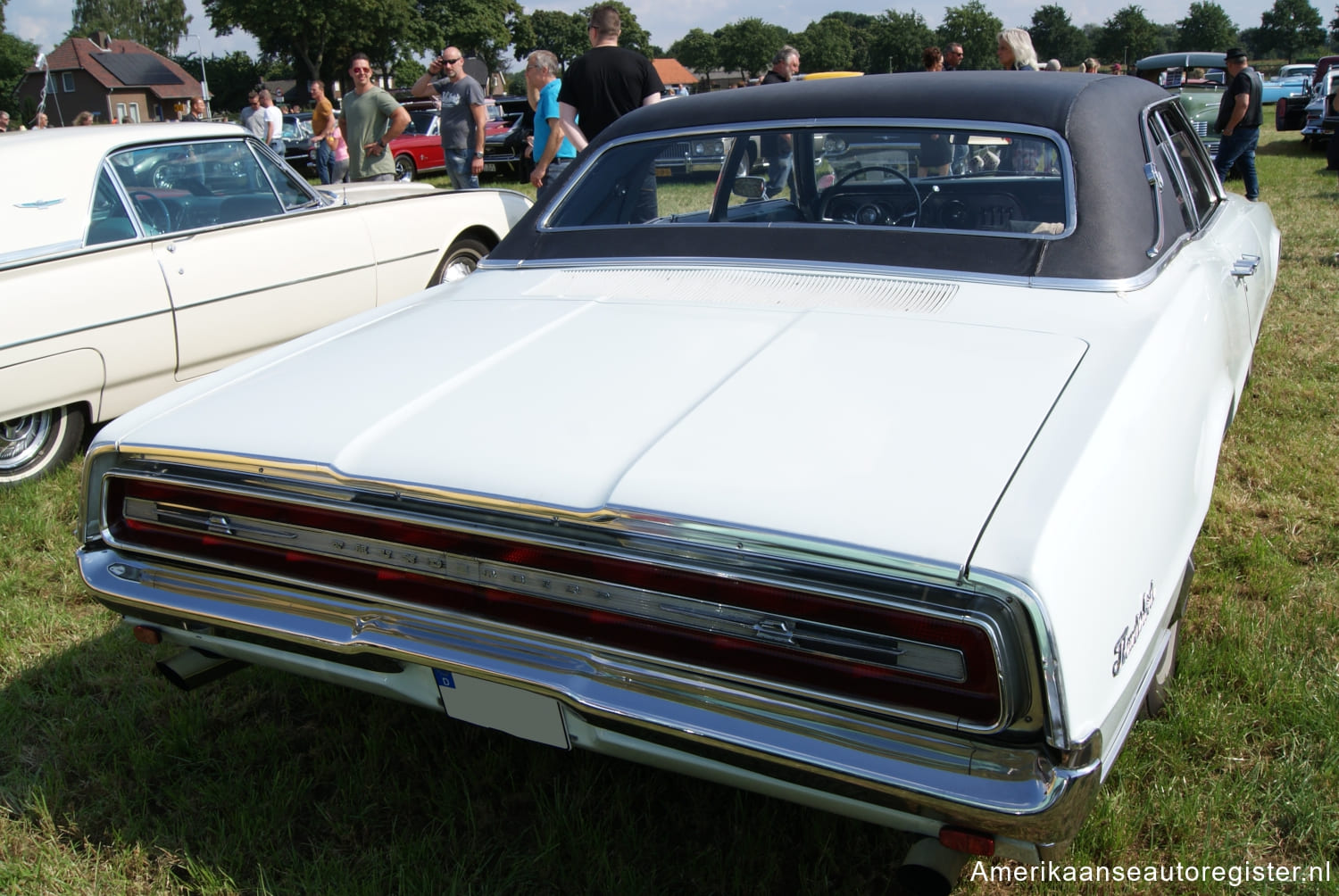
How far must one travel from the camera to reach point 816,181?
3.03 meters

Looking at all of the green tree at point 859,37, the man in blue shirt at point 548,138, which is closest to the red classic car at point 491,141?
the man in blue shirt at point 548,138

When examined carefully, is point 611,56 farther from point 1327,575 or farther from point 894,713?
point 894,713

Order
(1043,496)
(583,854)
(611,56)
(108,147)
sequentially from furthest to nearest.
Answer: (611,56), (108,147), (583,854), (1043,496)

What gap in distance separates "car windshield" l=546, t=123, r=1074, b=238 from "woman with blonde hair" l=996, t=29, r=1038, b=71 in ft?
14.7

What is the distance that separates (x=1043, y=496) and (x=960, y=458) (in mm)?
150

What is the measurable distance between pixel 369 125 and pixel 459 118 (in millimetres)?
697

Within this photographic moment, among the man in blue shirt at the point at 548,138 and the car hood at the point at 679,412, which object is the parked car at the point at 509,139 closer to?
the man in blue shirt at the point at 548,138

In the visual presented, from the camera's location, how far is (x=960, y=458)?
4.93 ft

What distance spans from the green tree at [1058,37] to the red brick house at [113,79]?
76487mm

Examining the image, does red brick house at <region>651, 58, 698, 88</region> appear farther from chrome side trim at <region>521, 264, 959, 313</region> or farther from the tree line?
chrome side trim at <region>521, 264, 959, 313</region>

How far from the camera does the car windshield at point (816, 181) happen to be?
104 inches

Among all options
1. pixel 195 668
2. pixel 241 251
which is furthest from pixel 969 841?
pixel 241 251

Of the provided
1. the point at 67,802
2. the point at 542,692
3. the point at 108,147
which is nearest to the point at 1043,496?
the point at 542,692

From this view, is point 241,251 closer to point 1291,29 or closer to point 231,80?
point 231,80
